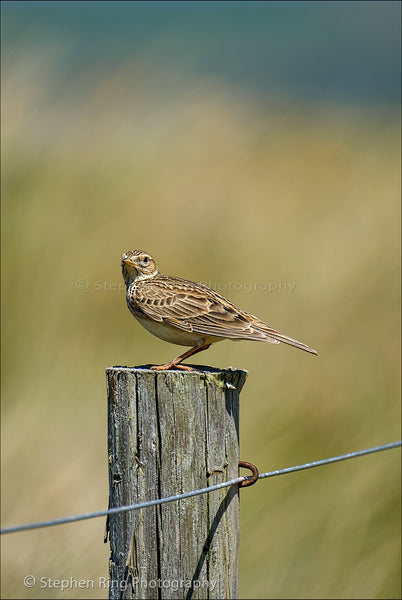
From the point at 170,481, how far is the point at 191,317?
1.75 metres

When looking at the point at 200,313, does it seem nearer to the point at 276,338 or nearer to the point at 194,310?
the point at 194,310

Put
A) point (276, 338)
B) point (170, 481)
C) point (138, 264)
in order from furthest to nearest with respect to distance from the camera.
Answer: point (138, 264)
point (276, 338)
point (170, 481)

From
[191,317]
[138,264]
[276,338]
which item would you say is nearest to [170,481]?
[276,338]

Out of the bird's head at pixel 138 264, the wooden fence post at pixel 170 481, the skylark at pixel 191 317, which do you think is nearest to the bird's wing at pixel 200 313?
the skylark at pixel 191 317

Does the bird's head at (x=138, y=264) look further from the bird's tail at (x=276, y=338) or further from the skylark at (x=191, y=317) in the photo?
the bird's tail at (x=276, y=338)

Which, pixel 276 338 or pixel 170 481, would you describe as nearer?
pixel 170 481

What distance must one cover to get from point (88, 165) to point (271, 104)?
3305 millimetres

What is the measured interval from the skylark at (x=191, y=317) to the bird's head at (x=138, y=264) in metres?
0.37

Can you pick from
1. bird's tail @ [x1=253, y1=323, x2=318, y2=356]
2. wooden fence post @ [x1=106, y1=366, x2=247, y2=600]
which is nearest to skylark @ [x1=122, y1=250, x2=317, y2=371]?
bird's tail @ [x1=253, y1=323, x2=318, y2=356]

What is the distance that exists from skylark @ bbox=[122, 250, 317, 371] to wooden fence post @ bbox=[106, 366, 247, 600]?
103 centimetres

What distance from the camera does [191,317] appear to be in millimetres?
4969

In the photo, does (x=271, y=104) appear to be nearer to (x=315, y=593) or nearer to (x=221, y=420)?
(x=315, y=593)

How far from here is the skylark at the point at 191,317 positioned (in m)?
4.80

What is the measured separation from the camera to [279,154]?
32.7 ft
